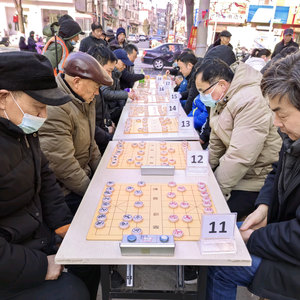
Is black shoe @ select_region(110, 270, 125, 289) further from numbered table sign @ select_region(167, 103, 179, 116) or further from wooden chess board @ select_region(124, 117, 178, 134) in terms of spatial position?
numbered table sign @ select_region(167, 103, 179, 116)

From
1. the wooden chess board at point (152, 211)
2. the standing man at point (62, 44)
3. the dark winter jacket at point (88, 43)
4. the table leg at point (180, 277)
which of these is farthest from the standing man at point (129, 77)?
the table leg at point (180, 277)

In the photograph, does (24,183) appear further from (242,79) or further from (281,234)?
(242,79)

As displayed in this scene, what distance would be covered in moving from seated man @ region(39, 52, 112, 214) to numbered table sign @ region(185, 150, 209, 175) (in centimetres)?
82

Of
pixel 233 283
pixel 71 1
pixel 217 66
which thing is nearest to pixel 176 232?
pixel 233 283

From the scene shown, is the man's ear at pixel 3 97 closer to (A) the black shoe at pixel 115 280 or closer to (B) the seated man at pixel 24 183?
(B) the seated man at pixel 24 183

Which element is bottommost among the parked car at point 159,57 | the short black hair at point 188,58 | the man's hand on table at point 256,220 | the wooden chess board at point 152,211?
the parked car at point 159,57

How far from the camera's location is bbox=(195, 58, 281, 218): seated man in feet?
6.28

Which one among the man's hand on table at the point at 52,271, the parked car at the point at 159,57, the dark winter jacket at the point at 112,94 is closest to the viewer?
the man's hand on table at the point at 52,271

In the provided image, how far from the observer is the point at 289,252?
1.21 meters

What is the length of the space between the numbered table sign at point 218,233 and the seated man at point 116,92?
306 centimetres

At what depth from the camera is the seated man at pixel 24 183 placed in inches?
45.9

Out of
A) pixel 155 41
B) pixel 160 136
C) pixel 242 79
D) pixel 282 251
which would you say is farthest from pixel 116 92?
pixel 155 41

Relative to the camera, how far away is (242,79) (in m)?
2.09

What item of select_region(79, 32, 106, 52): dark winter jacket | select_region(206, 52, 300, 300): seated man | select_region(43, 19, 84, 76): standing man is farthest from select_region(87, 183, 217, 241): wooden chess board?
select_region(79, 32, 106, 52): dark winter jacket
